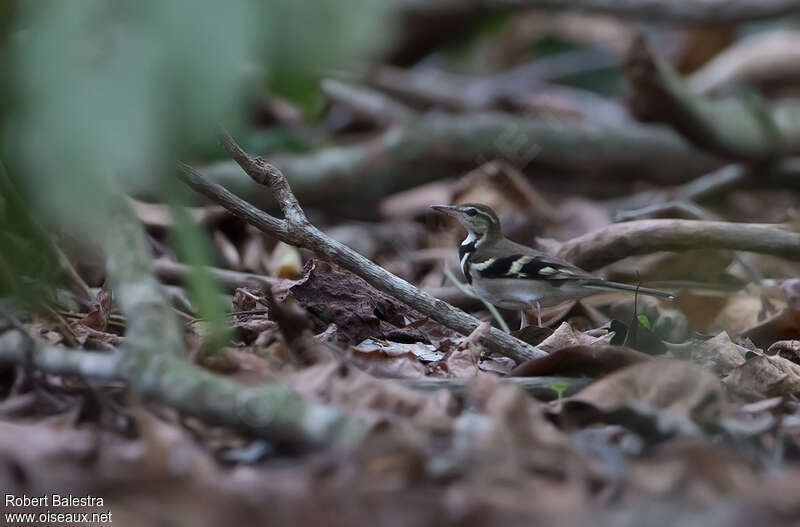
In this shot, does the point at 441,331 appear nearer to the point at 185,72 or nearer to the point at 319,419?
the point at 319,419

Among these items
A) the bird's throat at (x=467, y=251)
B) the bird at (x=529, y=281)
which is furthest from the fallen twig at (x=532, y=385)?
the bird's throat at (x=467, y=251)

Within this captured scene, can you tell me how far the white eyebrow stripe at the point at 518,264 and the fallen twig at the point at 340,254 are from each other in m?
1.64

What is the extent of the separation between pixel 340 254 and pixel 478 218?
2.64 m

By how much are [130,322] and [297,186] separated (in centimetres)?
557

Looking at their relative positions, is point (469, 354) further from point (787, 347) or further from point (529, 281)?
point (529, 281)

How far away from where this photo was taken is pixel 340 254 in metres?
3.69

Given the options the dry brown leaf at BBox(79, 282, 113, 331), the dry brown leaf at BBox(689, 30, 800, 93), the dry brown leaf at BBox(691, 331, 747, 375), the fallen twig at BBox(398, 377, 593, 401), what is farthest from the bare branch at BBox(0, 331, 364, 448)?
the dry brown leaf at BBox(689, 30, 800, 93)

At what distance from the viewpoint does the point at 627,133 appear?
31.0ft

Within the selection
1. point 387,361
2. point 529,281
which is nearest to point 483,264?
point 529,281

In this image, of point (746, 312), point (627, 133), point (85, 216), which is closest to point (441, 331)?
point (746, 312)

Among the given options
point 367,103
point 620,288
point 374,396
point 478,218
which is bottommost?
point 367,103

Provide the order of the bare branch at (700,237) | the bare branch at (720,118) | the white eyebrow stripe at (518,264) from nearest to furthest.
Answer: the bare branch at (700,237)
the white eyebrow stripe at (518,264)
the bare branch at (720,118)

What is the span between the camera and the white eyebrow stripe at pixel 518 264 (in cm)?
532

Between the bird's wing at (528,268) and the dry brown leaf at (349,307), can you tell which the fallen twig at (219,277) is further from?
the bird's wing at (528,268)
